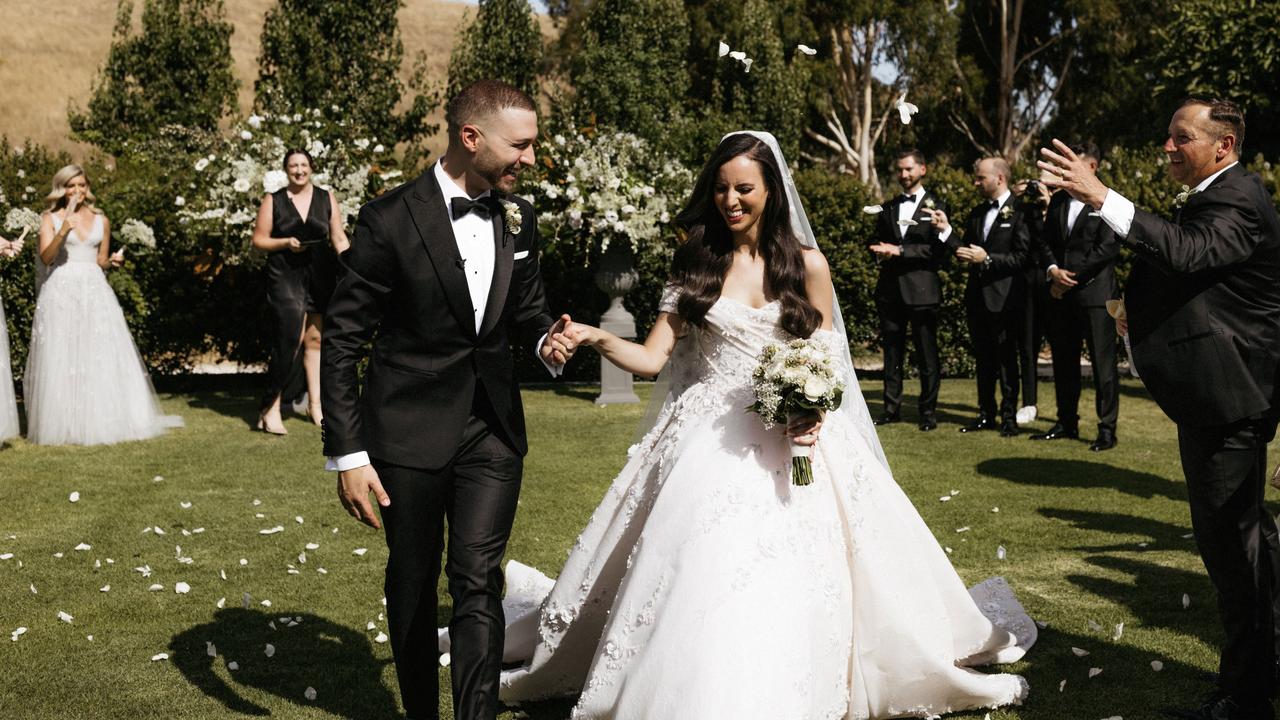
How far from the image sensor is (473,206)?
401 centimetres

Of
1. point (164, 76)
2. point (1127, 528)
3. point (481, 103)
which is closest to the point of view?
point (481, 103)

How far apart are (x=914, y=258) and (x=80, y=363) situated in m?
7.69

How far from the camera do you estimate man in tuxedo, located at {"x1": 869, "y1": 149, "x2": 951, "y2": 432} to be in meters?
11.1

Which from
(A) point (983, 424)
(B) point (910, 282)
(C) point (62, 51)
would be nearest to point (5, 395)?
(B) point (910, 282)

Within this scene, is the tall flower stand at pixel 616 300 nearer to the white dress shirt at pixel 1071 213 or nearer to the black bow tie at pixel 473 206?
the white dress shirt at pixel 1071 213

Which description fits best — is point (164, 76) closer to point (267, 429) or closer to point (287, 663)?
point (267, 429)

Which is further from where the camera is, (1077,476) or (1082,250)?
(1082,250)

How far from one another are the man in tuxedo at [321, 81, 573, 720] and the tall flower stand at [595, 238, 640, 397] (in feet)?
28.5

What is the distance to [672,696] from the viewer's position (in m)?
3.86

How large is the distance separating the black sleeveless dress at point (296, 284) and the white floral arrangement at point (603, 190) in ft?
8.95

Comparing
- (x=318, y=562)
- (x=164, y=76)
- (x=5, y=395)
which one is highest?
(x=164, y=76)

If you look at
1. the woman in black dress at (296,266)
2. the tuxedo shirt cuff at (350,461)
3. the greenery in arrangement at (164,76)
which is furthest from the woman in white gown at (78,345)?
the greenery in arrangement at (164,76)

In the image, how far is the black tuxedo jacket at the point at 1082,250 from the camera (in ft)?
33.0

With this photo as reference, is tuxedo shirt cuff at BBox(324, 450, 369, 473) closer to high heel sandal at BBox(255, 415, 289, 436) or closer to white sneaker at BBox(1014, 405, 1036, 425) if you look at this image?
high heel sandal at BBox(255, 415, 289, 436)
